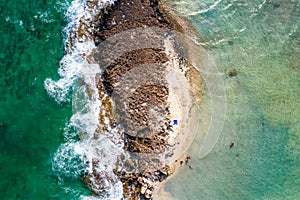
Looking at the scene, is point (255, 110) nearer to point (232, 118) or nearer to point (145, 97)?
point (232, 118)

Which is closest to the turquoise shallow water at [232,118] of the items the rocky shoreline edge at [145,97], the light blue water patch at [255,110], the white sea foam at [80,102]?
the light blue water patch at [255,110]

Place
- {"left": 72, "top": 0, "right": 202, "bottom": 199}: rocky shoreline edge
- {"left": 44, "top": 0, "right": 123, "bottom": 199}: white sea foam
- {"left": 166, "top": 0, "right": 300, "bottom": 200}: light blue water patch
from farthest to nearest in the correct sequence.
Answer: {"left": 44, "top": 0, "right": 123, "bottom": 199}: white sea foam, {"left": 72, "top": 0, "right": 202, "bottom": 199}: rocky shoreline edge, {"left": 166, "top": 0, "right": 300, "bottom": 200}: light blue water patch

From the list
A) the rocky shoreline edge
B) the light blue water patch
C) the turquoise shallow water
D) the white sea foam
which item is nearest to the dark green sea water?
the turquoise shallow water

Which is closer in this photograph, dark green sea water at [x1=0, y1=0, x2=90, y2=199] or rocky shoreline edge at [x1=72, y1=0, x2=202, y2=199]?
rocky shoreline edge at [x1=72, y1=0, x2=202, y2=199]

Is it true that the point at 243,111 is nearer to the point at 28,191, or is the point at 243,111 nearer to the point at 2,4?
the point at 28,191

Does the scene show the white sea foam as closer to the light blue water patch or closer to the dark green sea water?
the dark green sea water

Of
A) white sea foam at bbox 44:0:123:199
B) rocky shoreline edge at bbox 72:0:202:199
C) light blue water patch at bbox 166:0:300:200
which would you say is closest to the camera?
light blue water patch at bbox 166:0:300:200
